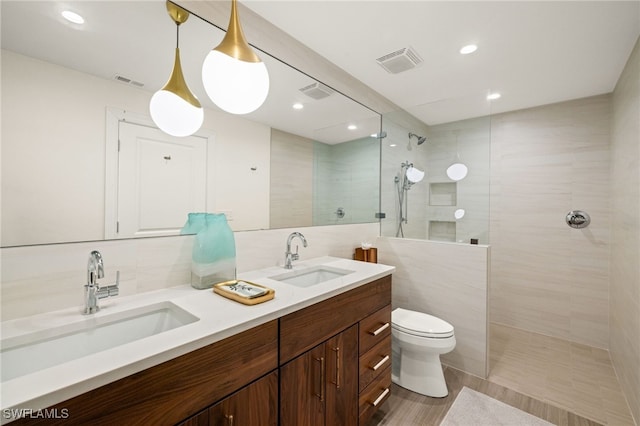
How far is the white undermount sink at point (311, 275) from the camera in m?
1.60

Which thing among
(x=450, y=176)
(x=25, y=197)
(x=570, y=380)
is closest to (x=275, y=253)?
(x=25, y=197)

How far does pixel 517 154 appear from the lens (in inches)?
119

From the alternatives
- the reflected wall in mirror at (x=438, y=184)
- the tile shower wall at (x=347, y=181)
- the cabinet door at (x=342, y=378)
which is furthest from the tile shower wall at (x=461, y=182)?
the cabinet door at (x=342, y=378)

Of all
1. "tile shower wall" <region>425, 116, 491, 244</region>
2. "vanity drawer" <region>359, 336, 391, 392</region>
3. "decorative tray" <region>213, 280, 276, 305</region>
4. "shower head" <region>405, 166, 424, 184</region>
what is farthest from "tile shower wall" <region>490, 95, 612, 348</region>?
"decorative tray" <region>213, 280, 276, 305</region>

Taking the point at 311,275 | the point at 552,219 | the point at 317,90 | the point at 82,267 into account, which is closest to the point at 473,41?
the point at 317,90

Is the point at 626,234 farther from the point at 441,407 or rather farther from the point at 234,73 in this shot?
the point at 234,73

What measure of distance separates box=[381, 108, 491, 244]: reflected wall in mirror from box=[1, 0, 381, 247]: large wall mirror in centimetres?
135

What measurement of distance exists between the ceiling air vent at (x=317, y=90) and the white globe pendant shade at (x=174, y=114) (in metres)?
0.89

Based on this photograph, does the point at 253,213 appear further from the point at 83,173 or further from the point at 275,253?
the point at 83,173

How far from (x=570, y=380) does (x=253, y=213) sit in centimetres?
268

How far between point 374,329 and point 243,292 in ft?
2.76

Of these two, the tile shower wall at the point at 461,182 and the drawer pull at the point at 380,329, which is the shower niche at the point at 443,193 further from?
the drawer pull at the point at 380,329

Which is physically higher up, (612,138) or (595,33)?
(595,33)

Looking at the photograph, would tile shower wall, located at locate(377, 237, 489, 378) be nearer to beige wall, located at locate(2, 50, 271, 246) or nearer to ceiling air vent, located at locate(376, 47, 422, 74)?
ceiling air vent, located at locate(376, 47, 422, 74)
